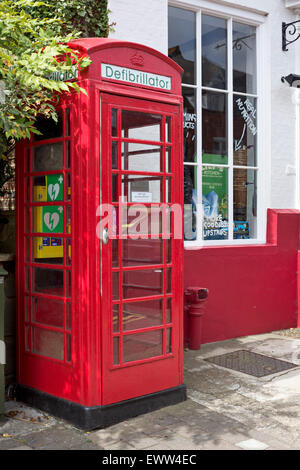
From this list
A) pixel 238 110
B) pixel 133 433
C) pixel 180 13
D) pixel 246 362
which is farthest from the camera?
pixel 238 110

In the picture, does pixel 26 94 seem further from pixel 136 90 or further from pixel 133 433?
pixel 133 433

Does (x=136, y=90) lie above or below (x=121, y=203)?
above

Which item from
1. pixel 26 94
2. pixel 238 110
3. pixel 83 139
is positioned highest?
pixel 238 110

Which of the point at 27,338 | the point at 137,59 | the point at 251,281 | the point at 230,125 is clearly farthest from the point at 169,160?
the point at 251,281

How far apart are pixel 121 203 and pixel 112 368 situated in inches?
50.8

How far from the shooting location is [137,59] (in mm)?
4328

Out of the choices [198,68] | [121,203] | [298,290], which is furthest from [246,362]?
[198,68]

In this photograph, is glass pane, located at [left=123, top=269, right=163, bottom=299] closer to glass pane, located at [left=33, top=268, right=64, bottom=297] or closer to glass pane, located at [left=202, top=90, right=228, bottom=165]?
glass pane, located at [left=33, top=268, right=64, bottom=297]

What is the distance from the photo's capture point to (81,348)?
4.11m

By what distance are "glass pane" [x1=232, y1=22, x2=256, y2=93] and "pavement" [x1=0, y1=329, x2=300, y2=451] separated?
3.85 m

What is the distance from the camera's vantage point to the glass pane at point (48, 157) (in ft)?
14.1

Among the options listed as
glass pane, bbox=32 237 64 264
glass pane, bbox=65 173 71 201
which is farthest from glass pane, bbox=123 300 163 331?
glass pane, bbox=65 173 71 201

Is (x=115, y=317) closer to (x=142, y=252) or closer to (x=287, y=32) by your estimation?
(x=142, y=252)

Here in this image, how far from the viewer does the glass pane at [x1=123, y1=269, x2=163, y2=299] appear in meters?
4.29
